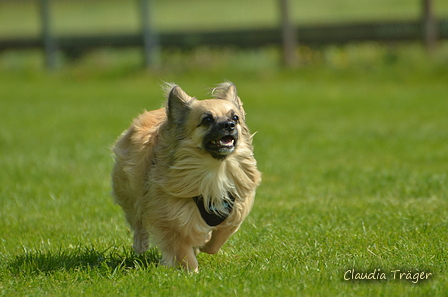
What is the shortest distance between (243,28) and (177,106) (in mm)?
17322

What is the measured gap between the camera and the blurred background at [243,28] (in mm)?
18391

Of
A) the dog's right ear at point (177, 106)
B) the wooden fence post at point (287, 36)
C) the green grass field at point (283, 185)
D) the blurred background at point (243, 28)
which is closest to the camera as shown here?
the green grass field at point (283, 185)

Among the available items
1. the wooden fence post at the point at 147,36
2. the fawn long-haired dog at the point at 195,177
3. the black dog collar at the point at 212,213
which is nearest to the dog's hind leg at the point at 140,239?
the fawn long-haired dog at the point at 195,177

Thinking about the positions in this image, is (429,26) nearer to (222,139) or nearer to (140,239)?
(140,239)

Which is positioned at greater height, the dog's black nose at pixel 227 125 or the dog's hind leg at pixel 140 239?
the dog's black nose at pixel 227 125

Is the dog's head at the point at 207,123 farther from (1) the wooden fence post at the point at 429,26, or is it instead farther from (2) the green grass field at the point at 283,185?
(1) the wooden fence post at the point at 429,26

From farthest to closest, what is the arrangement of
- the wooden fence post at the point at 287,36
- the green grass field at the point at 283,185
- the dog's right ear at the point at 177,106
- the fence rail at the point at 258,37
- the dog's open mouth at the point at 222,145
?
the wooden fence post at the point at 287,36, the fence rail at the point at 258,37, the dog's right ear at the point at 177,106, the dog's open mouth at the point at 222,145, the green grass field at the point at 283,185

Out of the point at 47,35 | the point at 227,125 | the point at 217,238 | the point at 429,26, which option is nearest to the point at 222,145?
the point at 227,125

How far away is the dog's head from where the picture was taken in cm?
482

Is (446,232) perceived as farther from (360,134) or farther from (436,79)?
(436,79)

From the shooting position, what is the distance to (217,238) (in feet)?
17.3

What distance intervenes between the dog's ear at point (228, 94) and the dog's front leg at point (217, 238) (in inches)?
37.4

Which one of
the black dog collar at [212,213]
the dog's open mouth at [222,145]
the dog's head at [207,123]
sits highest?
the dog's head at [207,123]

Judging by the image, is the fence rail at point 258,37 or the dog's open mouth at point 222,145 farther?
the fence rail at point 258,37
